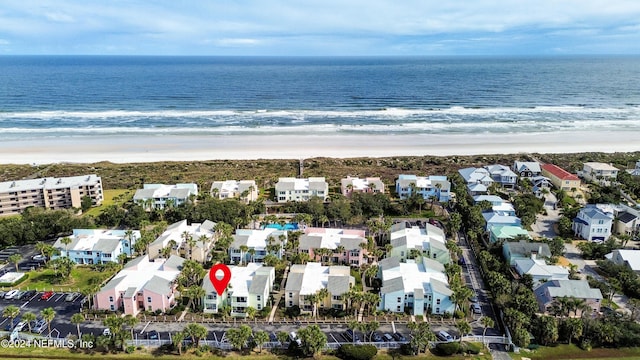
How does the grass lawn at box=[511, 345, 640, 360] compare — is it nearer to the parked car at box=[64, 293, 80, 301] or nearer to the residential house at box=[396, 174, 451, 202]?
the residential house at box=[396, 174, 451, 202]

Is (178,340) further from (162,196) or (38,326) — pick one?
(162,196)

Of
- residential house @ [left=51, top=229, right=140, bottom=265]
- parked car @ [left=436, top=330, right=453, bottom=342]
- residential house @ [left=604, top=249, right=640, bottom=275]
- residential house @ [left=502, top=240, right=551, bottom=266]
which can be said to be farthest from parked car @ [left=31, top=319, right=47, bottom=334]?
residential house @ [left=604, top=249, right=640, bottom=275]

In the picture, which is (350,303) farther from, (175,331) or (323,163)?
(323,163)

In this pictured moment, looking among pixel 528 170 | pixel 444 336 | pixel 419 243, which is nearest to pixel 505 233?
pixel 419 243

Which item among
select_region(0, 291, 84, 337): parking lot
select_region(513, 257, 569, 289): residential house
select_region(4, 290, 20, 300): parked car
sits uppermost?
select_region(513, 257, 569, 289): residential house

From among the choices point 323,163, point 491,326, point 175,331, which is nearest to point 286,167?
point 323,163
